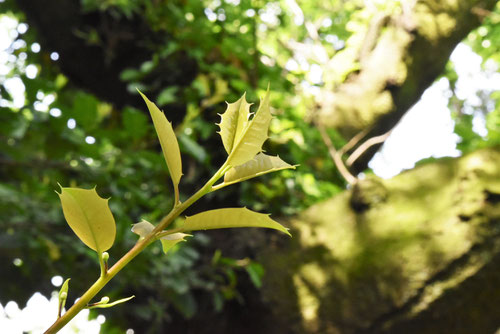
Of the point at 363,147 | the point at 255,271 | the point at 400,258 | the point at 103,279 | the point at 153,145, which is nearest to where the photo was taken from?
the point at 103,279

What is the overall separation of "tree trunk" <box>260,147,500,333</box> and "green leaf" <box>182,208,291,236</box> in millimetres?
1111

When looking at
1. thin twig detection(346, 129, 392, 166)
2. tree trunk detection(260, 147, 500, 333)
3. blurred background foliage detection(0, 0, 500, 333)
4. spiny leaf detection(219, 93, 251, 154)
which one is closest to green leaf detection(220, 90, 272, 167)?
spiny leaf detection(219, 93, 251, 154)

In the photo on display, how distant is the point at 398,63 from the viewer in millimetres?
2258

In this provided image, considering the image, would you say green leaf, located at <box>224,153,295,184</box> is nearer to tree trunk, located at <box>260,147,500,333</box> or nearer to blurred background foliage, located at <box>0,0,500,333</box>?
blurred background foliage, located at <box>0,0,500,333</box>

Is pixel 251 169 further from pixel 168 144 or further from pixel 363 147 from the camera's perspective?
pixel 363 147

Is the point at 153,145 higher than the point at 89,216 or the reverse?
higher

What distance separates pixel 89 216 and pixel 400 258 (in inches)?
47.4

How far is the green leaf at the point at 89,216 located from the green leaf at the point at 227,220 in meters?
0.05

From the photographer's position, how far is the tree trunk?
128 centimetres

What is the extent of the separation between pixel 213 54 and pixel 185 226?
1.86m

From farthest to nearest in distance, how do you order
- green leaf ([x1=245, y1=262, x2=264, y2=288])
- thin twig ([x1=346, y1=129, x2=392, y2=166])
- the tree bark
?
the tree bark, thin twig ([x1=346, y1=129, x2=392, y2=166]), green leaf ([x1=245, y1=262, x2=264, y2=288])

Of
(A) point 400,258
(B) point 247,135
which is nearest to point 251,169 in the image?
(B) point 247,135

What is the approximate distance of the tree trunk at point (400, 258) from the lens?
4.20 ft

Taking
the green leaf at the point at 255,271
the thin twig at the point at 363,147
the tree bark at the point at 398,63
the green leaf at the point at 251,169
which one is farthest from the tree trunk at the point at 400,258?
the green leaf at the point at 251,169
